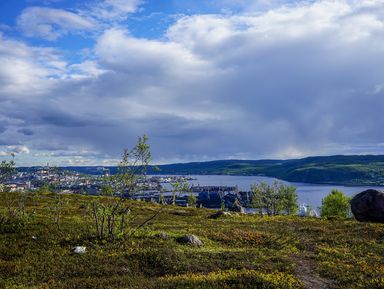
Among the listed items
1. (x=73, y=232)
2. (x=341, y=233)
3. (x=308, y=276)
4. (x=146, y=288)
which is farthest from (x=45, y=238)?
(x=341, y=233)

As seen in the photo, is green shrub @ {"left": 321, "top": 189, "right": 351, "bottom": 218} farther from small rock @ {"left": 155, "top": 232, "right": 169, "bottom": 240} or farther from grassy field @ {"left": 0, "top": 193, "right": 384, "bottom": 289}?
small rock @ {"left": 155, "top": 232, "right": 169, "bottom": 240}

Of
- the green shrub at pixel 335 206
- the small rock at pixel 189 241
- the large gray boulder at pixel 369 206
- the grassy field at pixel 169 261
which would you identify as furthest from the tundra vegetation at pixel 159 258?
the green shrub at pixel 335 206

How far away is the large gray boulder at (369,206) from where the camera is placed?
169 ft

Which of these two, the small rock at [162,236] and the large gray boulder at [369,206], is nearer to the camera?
the small rock at [162,236]

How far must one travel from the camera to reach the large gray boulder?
51.4 m

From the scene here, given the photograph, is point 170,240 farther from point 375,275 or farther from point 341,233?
point 341,233

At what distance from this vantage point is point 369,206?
A: 52.1 metres

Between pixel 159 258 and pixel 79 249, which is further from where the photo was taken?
pixel 79 249

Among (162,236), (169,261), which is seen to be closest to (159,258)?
(169,261)

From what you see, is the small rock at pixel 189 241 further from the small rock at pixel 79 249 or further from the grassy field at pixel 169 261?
the small rock at pixel 79 249

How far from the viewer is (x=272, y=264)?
71.9 feet

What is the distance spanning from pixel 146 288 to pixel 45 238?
13.9 metres

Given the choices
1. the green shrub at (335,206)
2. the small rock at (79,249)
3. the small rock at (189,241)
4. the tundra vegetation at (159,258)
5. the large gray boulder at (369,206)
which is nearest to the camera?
the tundra vegetation at (159,258)

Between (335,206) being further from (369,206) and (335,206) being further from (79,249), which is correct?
(79,249)
